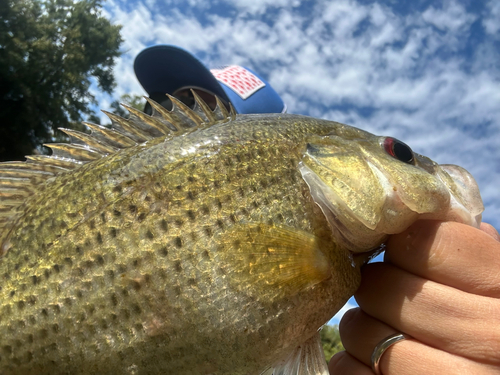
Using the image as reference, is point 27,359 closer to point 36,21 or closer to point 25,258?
point 25,258

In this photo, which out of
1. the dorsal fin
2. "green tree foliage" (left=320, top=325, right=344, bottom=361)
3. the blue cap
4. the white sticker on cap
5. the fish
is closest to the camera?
the fish

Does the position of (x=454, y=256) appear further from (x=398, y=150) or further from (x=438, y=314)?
(x=398, y=150)

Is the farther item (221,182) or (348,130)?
(348,130)

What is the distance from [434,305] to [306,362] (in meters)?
0.53

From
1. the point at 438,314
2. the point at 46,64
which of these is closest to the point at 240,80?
the point at 438,314

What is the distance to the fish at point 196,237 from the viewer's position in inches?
44.1

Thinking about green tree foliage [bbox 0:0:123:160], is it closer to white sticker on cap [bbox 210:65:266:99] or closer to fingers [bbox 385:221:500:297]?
white sticker on cap [bbox 210:65:266:99]

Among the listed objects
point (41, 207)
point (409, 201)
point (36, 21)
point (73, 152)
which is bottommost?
point (41, 207)

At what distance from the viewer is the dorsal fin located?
1507 millimetres

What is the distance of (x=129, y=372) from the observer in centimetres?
112

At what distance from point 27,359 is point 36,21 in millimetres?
17211

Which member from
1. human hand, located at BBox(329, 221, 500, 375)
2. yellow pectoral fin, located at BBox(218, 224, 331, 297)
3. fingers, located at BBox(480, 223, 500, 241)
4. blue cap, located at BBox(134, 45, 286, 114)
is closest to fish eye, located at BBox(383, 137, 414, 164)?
human hand, located at BBox(329, 221, 500, 375)

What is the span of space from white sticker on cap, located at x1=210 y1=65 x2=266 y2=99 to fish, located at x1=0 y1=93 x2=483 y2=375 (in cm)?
216

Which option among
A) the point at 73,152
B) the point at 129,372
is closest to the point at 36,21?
the point at 73,152
